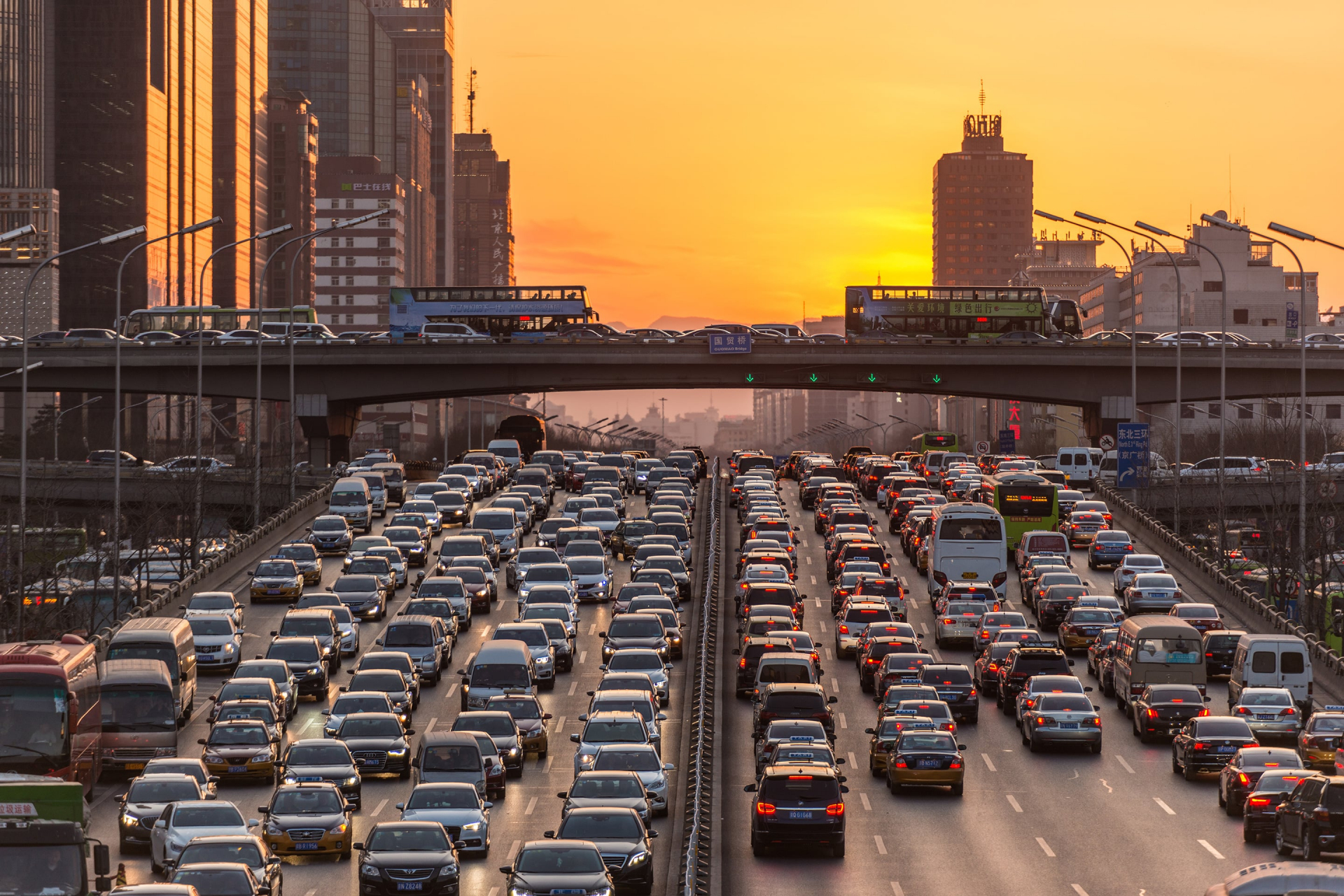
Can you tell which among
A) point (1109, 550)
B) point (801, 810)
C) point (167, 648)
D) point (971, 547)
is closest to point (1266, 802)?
point (801, 810)

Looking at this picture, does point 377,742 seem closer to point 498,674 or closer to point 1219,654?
point 498,674

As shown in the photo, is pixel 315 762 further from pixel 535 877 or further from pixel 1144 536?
pixel 1144 536

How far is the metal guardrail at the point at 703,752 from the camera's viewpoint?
24.2 m

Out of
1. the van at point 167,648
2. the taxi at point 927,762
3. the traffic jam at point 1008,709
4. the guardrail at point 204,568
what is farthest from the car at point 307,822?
the guardrail at point 204,568

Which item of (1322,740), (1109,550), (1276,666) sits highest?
(1109,550)

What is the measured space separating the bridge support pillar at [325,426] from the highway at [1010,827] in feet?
200

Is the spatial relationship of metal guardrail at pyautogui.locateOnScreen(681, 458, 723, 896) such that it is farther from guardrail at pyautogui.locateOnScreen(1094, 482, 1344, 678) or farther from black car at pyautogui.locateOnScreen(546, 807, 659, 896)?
guardrail at pyautogui.locateOnScreen(1094, 482, 1344, 678)

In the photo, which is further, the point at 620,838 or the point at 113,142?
the point at 113,142

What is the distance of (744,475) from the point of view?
88.4 metres

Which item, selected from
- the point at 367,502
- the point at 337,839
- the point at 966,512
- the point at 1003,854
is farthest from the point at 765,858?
the point at 367,502

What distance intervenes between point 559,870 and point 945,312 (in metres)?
82.9

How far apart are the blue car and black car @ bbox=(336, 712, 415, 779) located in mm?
34690

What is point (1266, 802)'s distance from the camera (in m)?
29.6

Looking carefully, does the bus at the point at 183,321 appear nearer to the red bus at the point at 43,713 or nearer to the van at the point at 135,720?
the van at the point at 135,720
